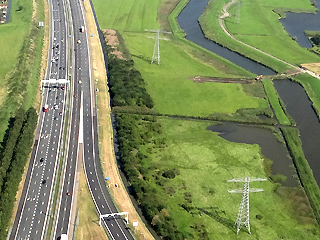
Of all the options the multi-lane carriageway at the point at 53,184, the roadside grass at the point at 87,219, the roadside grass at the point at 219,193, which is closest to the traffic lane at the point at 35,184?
the multi-lane carriageway at the point at 53,184

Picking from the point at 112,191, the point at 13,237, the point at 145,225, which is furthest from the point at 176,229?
the point at 13,237

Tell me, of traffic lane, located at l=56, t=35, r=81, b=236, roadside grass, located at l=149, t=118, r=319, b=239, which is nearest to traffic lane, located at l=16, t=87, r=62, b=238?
traffic lane, located at l=56, t=35, r=81, b=236

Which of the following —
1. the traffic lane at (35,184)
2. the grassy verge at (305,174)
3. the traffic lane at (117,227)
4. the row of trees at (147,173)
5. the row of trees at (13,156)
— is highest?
the grassy verge at (305,174)

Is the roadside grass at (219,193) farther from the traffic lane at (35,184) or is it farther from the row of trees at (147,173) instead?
the traffic lane at (35,184)

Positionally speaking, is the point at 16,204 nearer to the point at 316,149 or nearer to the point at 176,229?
the point at 176,229

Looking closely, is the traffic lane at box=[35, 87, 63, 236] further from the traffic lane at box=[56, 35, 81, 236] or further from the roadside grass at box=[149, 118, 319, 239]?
the roadside grass at box=[149, 118, 319, 239]
